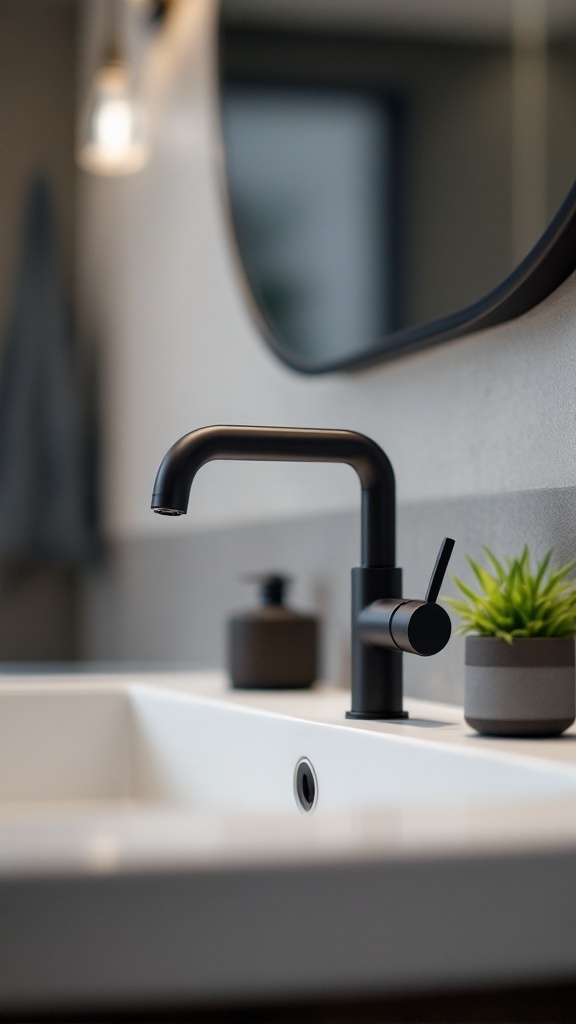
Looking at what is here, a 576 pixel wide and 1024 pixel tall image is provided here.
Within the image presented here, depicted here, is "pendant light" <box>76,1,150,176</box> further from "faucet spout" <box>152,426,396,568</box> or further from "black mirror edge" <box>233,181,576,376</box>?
"faucet spout" <box>152,426,396,568</box>

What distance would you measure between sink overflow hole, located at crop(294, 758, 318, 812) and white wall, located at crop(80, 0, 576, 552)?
0.75 ft

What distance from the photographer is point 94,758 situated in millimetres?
1027

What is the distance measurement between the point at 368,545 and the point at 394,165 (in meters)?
0.34

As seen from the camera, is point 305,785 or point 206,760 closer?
point 305,785

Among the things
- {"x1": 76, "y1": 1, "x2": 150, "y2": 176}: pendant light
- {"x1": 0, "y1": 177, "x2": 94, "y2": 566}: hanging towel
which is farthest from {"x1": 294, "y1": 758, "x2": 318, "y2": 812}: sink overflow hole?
{"x1": 0, "y1": 177, "x2": 94, "y2": 566}: hanging towel

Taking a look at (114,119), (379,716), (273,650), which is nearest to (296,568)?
(273,650)

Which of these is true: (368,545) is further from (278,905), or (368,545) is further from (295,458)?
(278,905)

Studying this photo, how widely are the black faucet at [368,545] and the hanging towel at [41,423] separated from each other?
4.30ft

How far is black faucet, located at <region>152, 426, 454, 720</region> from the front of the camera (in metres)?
0.67

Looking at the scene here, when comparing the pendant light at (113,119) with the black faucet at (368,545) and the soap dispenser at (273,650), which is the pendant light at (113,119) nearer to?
the soap dispenser at (273,650)

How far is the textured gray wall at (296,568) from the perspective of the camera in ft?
2.61

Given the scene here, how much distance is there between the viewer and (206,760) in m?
0.88

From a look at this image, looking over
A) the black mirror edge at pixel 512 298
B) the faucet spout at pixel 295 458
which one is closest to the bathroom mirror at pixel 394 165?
the black mirror edge at pixel 512 298

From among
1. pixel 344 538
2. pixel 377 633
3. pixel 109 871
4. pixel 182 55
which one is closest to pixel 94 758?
pixel 344 538
